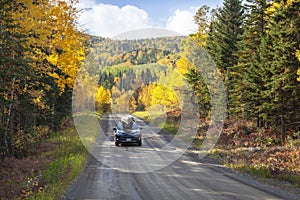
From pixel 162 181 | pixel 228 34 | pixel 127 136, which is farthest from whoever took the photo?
pixel 228 34

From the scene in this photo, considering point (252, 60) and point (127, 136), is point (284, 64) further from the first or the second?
point (127, 136)

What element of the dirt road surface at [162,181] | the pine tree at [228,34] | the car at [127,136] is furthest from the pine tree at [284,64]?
the car at [127,136]

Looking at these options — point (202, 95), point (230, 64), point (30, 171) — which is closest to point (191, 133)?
point (202, 95)

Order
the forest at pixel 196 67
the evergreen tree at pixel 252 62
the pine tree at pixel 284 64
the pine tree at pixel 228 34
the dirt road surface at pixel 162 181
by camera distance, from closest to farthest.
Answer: the dirt road surface at pixel 162 181 < the forest at pixel 196 67 < the pine tree at pixel 284 64 < the evergreen tree at pixel 252 62 < the pine tree at pixel 228 34

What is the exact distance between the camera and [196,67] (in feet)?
104

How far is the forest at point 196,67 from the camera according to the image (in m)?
13.0

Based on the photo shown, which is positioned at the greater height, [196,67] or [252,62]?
[196,67]

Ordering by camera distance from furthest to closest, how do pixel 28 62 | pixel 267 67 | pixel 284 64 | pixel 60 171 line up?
pixel 267 67 < pixel 284 64 < pixel 60 171 < pixel 28 62

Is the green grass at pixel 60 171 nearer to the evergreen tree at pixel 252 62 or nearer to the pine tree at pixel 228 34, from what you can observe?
the evergreen tree at pixel 252 62

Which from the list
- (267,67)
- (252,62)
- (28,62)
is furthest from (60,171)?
(252,62)

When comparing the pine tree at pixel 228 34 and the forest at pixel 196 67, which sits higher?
the pine tree at pixel 228 34

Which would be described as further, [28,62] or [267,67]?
[267,67]

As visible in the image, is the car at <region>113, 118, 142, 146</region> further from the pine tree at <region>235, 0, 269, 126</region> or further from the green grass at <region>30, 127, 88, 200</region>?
the pine tree at <region>235, 0, 269, 126</region>

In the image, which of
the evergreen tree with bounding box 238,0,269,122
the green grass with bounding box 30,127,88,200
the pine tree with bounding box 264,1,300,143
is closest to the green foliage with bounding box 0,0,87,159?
the green grass with bounding box 30,127,88,200
